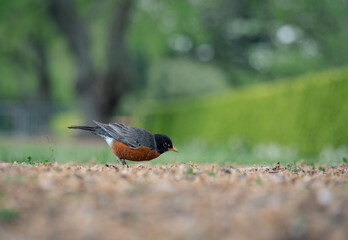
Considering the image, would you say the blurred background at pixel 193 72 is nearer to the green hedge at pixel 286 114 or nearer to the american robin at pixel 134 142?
the green hedge at pixel 286 114

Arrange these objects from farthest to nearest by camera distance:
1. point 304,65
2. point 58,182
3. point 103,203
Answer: point 304,65
point 58,182
point 103,203

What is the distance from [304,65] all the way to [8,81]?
22000 millimetres

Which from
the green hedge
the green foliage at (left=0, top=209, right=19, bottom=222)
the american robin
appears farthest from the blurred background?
the green foliage at (left=0, top=209, right=19, bottom=222)

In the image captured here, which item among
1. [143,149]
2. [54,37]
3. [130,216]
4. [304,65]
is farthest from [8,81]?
[130,216]

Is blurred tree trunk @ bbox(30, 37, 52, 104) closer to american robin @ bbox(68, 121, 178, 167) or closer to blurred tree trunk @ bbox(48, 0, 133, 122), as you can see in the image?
blurred tree trunk @ bbox(48, 0, 133, 122)

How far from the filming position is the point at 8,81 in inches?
1256

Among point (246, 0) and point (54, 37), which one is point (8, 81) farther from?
point (246, 0)

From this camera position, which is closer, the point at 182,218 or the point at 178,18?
the point at 182,218

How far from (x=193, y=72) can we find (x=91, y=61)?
8712 mm

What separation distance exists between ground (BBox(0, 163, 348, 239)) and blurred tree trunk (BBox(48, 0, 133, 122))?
A: 49.2 ft

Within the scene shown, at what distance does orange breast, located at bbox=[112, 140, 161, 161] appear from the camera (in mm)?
4785

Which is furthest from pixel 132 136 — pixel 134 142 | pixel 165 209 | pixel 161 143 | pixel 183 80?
pixel 183 80

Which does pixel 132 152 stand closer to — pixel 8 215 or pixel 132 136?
pixel 132 136

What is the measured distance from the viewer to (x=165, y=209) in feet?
8.91
